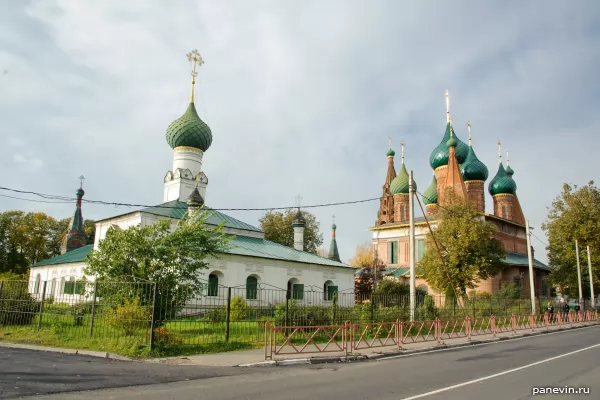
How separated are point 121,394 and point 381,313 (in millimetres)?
12630

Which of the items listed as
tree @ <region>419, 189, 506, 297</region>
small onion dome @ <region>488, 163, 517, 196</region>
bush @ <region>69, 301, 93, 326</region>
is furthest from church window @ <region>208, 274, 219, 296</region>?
small onion dome @ <region>488, 163, 517, 196</region>

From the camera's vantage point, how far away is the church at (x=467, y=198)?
142ft

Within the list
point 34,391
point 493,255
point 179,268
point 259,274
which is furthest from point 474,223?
Answer: point 34,391

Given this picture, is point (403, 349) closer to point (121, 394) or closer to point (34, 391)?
point (121, 394)

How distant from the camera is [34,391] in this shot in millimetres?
7254

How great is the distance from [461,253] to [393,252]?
1950 centimetres

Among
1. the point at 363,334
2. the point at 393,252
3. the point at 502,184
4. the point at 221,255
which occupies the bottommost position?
the point at 363,334

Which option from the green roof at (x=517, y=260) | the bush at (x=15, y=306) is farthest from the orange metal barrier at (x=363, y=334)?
the green roof at (x=517, y=260)

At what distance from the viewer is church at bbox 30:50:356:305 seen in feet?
89.8

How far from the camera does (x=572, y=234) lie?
35.8 m

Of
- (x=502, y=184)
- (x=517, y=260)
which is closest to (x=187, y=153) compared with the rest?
(x=517, y=260)

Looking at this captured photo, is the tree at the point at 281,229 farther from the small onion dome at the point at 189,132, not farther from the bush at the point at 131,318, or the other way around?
the bush at the point at 131,318

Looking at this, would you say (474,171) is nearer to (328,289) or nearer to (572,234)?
(572,234)

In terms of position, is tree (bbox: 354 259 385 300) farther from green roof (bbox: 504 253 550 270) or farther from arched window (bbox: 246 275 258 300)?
arched window (bbox: 246 275 258 300)
